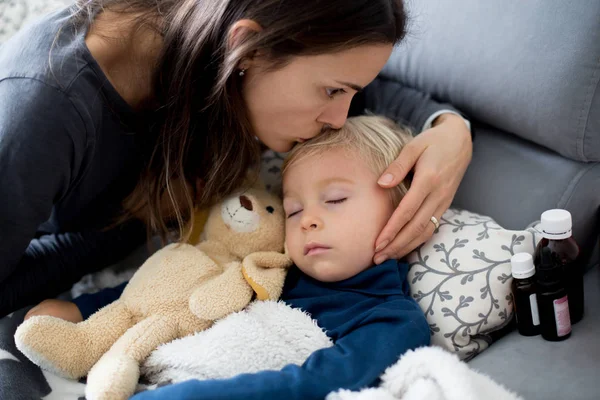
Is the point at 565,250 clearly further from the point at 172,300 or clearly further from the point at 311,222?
the point at 172,300

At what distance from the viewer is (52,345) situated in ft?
3.38

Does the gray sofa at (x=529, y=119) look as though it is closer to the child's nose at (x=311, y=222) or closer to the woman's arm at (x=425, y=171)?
the woman's arm at (x=425, y=171)

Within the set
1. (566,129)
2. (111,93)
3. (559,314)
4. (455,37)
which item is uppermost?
(111,93)

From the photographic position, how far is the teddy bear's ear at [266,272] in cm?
112

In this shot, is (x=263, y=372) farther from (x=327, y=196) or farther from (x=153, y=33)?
(x=153, y=33)

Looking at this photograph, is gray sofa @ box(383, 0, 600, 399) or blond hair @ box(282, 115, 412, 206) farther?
blond hair @ box(282, 115, 412, 206)

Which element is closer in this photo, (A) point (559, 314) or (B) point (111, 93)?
(A) point (559, 314)

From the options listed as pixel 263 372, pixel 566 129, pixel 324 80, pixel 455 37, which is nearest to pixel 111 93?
pixel 324 80

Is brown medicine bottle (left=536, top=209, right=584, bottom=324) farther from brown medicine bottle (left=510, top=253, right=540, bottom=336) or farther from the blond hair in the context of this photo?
the blond hair

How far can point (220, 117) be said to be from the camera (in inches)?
45.8

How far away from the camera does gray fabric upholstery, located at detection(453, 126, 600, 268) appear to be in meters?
1.19

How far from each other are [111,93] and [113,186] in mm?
264

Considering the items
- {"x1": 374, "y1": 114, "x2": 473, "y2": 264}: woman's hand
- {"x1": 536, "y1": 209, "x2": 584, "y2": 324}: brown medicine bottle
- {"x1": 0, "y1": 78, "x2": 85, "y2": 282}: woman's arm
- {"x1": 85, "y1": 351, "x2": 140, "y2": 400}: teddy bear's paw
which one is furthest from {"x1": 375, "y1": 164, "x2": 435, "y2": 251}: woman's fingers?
{"x1": 0, "y1": 78, "x2": 85, "y2": 282}: woman's arm

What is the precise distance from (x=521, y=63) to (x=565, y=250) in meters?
0.37
